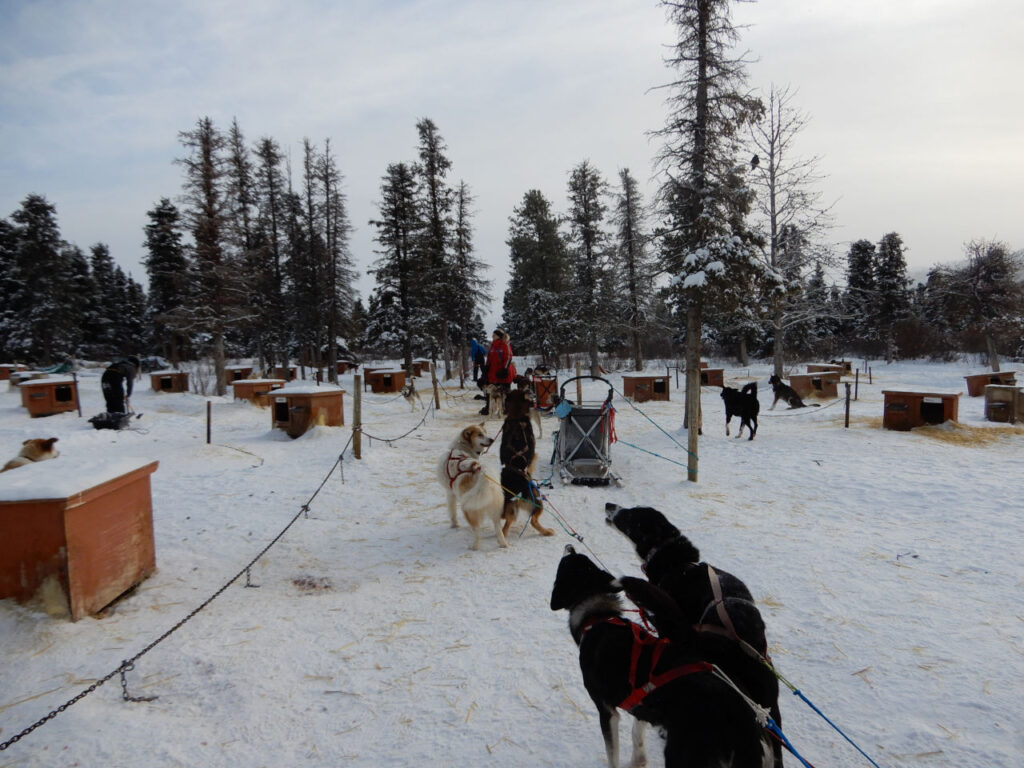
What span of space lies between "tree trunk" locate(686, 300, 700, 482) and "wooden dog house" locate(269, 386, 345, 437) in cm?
769

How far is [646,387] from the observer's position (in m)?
17.9

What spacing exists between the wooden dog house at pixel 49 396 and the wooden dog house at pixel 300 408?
21.7ft

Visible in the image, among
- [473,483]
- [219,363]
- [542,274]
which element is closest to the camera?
[473,483]

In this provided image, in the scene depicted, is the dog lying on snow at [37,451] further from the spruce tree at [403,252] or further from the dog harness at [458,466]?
the spruce tree at [403,252]

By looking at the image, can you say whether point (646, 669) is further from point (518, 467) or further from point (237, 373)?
point (237, 373)

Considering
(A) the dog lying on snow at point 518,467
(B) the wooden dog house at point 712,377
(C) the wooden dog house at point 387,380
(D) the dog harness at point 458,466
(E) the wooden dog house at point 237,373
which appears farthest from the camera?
(E) the wooden dog house at point 237,373

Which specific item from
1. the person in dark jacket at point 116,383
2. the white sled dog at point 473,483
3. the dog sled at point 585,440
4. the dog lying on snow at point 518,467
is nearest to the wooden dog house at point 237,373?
the person in dark jacket at point 116,383

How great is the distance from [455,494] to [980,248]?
2952 centimetres

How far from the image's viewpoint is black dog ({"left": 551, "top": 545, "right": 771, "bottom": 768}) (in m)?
1.77

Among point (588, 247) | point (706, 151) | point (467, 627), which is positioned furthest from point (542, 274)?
point (467, 627)

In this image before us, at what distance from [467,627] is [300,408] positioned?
27.3 ft

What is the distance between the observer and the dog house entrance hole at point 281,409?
35.9 ft

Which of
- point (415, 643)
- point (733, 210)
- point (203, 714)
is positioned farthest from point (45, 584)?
point (733, 210)

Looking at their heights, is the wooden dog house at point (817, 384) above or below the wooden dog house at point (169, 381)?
below
